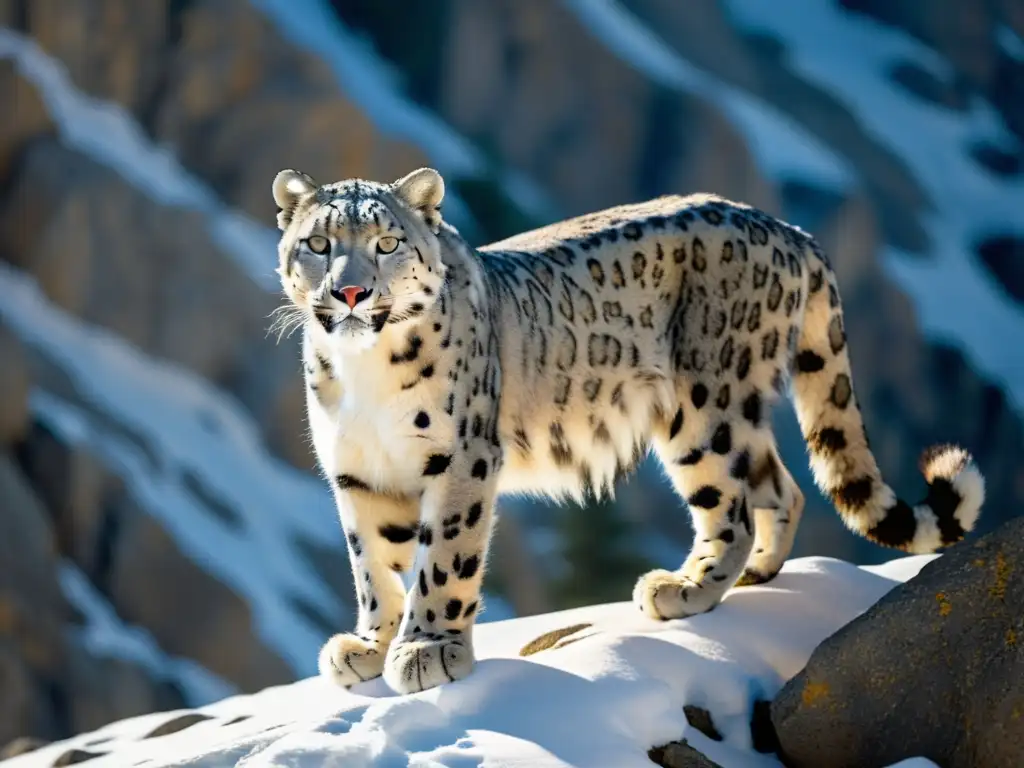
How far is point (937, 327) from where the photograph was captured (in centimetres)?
2705

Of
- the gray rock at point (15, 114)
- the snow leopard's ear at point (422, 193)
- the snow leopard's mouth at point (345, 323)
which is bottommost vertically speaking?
the snow leopard's mouth at point (345, 323)

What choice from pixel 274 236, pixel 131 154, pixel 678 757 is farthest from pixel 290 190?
pixel 131 154

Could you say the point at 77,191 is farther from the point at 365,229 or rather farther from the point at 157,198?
the point at 365,229

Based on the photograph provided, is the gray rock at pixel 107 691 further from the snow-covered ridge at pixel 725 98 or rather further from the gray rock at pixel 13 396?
the snow-covered ridge at pixel 725 98

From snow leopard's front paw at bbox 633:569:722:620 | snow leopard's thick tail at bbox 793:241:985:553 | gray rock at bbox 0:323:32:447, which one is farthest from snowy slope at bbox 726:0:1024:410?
snow leopard's front paw at bbox 633:569:722:620

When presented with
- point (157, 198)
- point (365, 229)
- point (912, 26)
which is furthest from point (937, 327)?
point (365, 229)

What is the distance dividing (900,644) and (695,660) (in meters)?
0.74

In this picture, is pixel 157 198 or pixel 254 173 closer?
pixel 157 198

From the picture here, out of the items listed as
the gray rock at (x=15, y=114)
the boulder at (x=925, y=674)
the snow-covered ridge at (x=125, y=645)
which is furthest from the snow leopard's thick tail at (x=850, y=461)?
the gray rock at (x=15, y=114)

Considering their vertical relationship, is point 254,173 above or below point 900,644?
above

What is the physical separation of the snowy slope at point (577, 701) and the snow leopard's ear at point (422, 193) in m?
1.48

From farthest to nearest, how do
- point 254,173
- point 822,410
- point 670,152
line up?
point 670,152
point 254,173
point 822,410

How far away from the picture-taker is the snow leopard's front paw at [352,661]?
226 inches

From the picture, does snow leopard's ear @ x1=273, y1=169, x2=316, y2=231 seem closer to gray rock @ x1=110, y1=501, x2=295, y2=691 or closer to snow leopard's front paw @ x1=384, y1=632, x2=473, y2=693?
snow leopard's front paw @ x1=384, y1=632, x2=473, y2=693
